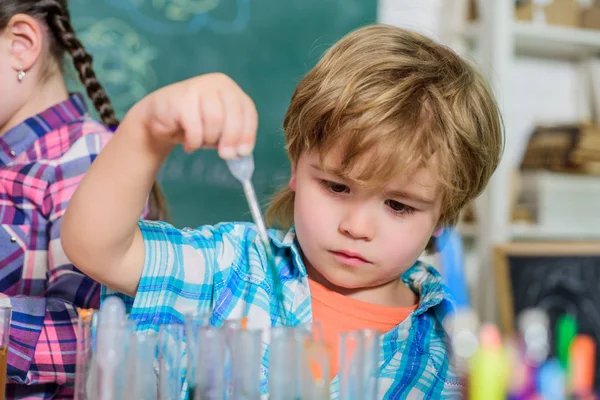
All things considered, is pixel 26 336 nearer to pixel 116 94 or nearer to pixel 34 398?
pixel 34 398

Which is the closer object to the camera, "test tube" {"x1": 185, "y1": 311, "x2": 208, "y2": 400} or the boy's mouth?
"test tube" {"x1": 185, "y1": 311, "x2": 208, "y2": 400}

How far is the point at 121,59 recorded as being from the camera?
242 centimetres

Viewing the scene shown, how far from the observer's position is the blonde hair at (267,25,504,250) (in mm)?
900

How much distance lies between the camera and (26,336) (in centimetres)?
101

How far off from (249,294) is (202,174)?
1520 mm

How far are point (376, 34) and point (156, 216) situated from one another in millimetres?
505

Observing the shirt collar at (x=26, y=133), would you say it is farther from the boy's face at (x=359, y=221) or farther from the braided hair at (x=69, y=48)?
the boy's face at (x=359, y=221)

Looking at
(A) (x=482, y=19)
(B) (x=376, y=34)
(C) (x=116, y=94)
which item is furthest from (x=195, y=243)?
(A) (x=482, y=19)

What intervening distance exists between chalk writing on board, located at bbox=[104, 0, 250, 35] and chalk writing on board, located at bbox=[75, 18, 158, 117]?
0.18 ft

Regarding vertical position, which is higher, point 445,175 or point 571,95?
point 571,95

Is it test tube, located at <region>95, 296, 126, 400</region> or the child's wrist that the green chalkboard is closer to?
the child's wrist

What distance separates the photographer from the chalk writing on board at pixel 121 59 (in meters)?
2.39

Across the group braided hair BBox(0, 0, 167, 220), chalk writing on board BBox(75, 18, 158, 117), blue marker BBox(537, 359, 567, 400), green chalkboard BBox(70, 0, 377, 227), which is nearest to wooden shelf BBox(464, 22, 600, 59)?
green chalkboard BBox(70, 0, 377, 227)

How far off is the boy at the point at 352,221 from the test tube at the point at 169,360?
18cm
